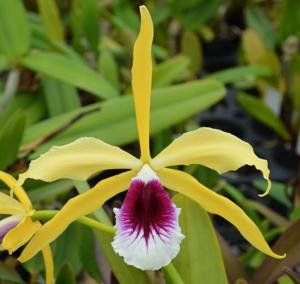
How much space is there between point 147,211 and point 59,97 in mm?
693

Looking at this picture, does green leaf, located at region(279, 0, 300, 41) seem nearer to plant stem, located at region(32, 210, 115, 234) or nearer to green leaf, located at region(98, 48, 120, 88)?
green leaf, located at region(98, 48, 120, 88)

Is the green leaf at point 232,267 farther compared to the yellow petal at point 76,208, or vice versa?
the green leaf at point 232,267

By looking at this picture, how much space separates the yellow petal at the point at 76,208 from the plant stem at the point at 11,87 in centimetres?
61

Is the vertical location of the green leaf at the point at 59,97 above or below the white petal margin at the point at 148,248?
below

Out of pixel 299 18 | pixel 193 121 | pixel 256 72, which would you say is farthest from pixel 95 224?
pixel 299 18

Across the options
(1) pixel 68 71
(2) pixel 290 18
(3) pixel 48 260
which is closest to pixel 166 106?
(1) pixel 68 71

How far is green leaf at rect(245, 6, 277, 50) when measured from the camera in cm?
171

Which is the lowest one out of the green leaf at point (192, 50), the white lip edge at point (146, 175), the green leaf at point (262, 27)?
the green leaf at point (262, 27)

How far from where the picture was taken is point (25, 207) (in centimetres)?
67

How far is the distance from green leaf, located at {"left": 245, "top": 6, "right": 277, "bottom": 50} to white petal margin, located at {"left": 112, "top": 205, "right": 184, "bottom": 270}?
1152mm

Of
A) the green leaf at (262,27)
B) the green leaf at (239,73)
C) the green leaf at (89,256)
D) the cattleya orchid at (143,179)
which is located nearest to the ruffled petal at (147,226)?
the cattleya orchid at (143,179)

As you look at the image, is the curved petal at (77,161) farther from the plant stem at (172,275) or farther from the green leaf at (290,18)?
the green leaf at (290,18)

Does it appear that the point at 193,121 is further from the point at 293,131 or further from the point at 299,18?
the point at 299,18

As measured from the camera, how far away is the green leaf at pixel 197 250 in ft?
2.39
